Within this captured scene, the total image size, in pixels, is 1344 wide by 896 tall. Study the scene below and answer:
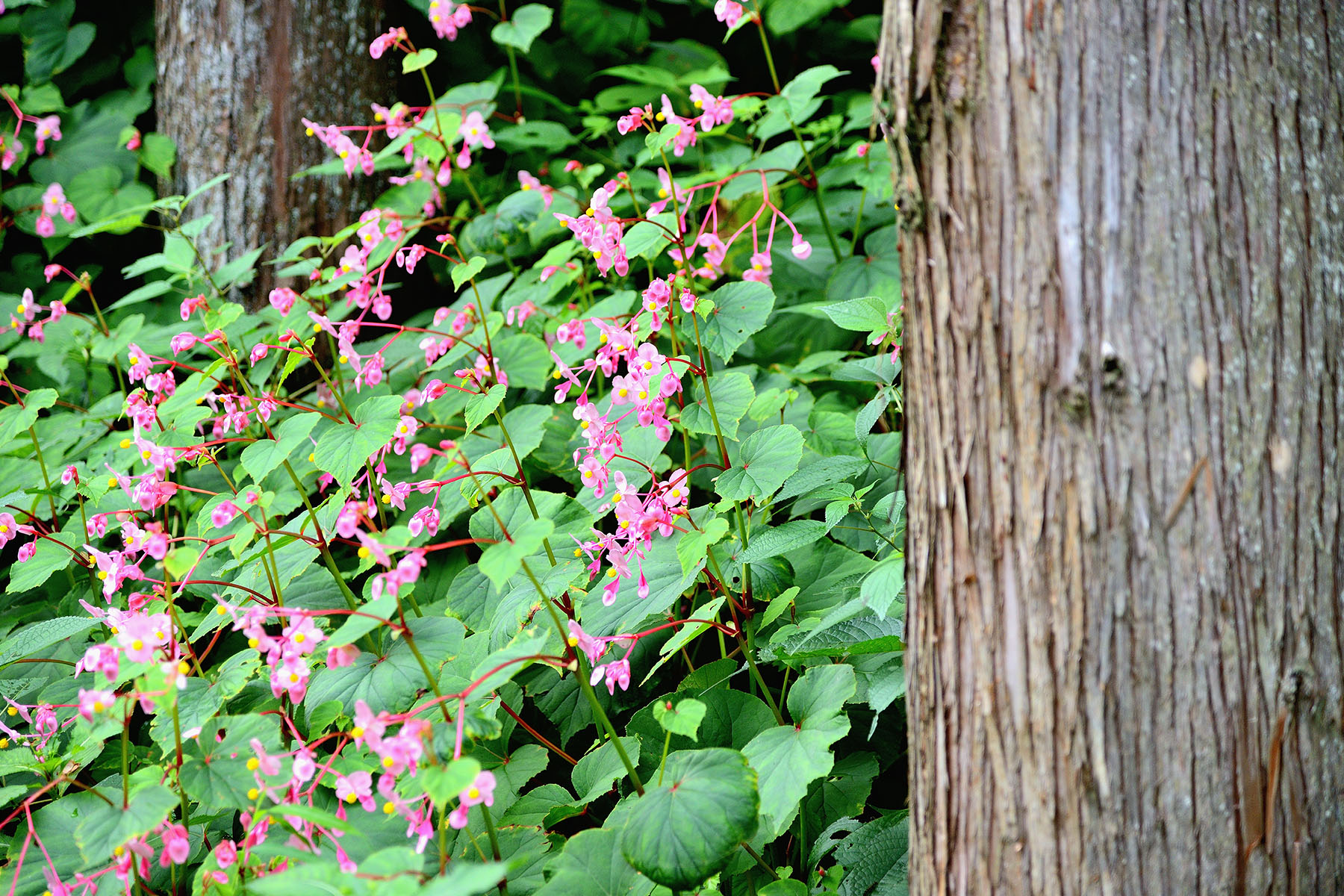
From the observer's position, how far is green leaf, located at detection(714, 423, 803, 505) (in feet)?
4.82

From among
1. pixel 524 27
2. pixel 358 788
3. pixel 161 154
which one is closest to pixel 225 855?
pixel 358 788

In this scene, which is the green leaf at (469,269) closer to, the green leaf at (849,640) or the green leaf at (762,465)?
the green leaf at (762,465)

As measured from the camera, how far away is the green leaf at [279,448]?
1.60m

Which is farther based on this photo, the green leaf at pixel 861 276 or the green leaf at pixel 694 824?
the green leaf at pixel 861 276

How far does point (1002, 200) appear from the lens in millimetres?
912

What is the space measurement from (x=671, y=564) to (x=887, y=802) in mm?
649

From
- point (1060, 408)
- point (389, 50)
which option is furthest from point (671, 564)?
point (389, 50)

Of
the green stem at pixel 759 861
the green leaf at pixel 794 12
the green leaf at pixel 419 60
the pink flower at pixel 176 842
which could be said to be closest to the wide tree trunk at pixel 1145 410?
the green stem at pixel 759 861

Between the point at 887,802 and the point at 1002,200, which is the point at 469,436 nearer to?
the point at 887,802

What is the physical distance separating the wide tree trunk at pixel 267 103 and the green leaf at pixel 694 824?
2361mm

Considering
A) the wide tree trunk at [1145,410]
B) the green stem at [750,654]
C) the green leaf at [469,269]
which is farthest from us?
the green leaf at [469,269]

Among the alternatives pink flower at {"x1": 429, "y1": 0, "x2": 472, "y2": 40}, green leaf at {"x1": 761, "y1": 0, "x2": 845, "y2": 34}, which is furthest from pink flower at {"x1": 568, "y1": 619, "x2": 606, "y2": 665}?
green leaf at {"x1": 761, "y1": 0, "x2": 845, "y2": 34}

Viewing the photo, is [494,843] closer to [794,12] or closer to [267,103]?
[267,103]

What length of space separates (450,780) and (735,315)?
36.3 inches
